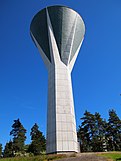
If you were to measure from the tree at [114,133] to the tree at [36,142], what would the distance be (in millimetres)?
16325

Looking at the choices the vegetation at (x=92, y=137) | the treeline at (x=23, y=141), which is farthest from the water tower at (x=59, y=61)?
the treeline at (x=23, y=141)

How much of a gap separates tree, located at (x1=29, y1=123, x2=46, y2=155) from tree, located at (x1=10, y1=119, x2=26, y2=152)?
2.50 meters

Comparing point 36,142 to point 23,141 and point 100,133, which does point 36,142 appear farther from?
point 100,133

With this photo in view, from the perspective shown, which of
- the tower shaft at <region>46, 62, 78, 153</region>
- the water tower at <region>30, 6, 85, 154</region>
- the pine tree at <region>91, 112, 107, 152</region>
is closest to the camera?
the tower shaft at <region>46, 62, 78, 153</region>

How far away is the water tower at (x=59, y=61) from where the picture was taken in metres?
20.7

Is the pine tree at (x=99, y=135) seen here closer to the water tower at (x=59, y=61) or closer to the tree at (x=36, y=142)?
the tree at (x=36, y=142)

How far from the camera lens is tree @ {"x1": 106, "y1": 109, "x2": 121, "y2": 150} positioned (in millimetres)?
39541

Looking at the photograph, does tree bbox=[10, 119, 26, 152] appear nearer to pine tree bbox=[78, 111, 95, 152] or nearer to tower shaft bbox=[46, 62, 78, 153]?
pine tree bbox=[78, 111, 95, 152]

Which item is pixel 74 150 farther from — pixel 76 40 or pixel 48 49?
pixel 76 40

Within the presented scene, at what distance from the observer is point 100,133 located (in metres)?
41.3

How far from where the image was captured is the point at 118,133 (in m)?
40.0

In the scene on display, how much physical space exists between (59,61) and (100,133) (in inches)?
904

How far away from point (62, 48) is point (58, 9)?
7.67m

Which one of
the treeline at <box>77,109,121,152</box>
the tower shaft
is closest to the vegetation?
the treeline at <box>77,109,121,152</box>
